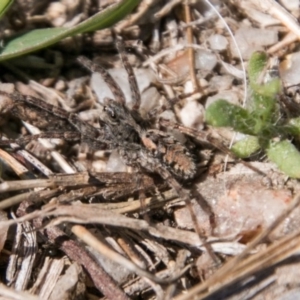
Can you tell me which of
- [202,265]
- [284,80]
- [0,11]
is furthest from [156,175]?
[0,11]

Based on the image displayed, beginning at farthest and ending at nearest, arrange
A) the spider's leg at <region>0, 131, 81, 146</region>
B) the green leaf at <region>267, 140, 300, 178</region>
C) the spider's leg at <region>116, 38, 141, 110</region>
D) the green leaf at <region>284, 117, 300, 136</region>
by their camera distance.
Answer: the spider's leg at <region>116, 38, 141, 110</region>
the spider's leg at <region>0, 131, 81, 146</region>
the green leaf at <region>284, 117, 300, 136</region>
the green leaf at <region>267, 140, 300, 178</region>

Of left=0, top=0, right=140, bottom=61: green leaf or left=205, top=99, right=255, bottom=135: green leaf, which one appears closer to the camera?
left=205, top=99, right=255, bottom=135: green leaf

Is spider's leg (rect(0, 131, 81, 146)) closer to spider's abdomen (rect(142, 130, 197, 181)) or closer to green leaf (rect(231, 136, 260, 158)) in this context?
spider's abdomen (rect(142, 130, 197, 181))

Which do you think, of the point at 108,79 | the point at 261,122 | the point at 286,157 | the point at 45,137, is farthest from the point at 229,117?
the point at 45,137

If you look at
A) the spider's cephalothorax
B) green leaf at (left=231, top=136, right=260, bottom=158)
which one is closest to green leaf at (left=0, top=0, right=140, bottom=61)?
the spider's cephalothorax

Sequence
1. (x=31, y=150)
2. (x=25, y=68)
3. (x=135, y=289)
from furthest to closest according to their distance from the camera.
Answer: (x=25, y=68) < (x=31, y=150) < (x=135, y=289)

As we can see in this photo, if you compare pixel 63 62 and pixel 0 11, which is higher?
pixel 0 11

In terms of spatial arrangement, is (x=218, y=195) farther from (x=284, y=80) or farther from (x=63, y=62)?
(x=63, y=62)

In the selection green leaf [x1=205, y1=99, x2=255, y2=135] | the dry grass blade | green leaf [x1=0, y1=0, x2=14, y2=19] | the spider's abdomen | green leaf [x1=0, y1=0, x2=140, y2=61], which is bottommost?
the dry grass blade
